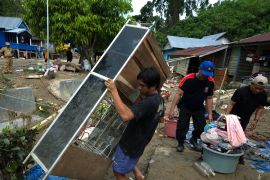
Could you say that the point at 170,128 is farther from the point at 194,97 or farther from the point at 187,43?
the point at 187,43

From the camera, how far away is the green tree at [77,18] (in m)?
12.9

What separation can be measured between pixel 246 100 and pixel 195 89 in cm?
81

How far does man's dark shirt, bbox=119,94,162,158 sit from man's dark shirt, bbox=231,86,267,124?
202cm

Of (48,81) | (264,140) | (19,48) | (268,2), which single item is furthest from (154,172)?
(268,2)

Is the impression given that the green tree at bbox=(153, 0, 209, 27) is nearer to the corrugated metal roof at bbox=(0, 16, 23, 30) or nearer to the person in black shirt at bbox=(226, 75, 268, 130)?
the corrugated metal roof at bbox=(0, 16, 23, 30)

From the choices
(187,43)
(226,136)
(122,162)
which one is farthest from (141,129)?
(187,43)

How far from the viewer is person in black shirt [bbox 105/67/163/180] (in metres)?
2.44

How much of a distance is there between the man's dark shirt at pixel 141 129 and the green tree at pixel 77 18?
1104cm

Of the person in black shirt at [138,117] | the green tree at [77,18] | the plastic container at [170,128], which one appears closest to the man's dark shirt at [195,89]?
the plastic container at [170,128]

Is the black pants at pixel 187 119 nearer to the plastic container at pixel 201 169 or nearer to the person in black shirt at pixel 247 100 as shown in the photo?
the person in black shirt at pixel 247 100

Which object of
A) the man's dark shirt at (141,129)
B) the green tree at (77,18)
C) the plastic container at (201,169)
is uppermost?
the green tree at (77,18)

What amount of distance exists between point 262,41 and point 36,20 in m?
11.2

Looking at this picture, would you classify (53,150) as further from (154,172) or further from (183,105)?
(183,105)

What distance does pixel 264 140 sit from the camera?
614cm
